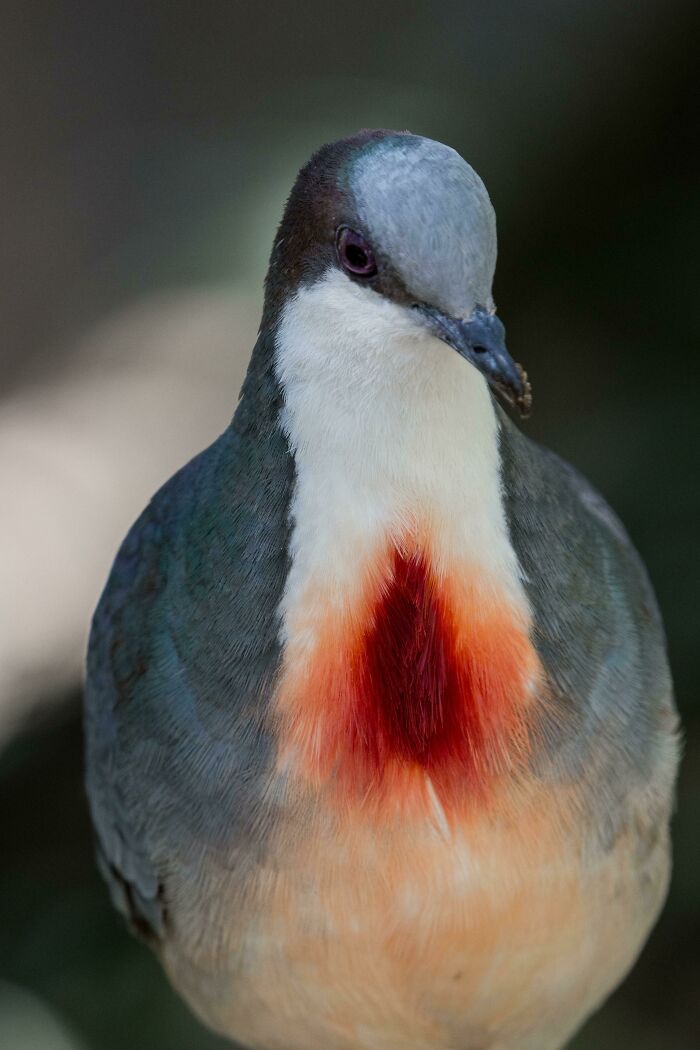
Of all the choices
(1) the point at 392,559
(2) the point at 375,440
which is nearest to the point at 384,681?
(1) the point at 392,559

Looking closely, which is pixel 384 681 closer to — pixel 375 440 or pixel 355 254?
pixel 375 440

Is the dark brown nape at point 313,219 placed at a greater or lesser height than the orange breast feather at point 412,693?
greater

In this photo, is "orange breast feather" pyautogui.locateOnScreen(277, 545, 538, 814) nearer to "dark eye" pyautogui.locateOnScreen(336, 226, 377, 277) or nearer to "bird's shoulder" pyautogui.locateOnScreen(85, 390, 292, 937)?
"bird's shoulder" pyautogui.locateOnScreen(85, 390, 292, 937)

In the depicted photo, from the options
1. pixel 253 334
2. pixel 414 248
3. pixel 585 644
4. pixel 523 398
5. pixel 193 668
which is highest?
pixel 414 248

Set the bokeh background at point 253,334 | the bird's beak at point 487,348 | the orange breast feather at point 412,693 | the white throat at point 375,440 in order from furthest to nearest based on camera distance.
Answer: the bokeh background at point 253,334 < the orange breast feather at point 412,693 < the white throat at point 375,440 < the bird's beak at point 487,348

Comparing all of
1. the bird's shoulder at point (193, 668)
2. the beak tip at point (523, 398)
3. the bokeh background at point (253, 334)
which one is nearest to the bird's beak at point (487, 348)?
the beak tip at point (523, 398)

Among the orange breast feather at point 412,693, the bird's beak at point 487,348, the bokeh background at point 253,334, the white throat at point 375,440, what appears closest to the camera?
the bird's beak at point 487,348

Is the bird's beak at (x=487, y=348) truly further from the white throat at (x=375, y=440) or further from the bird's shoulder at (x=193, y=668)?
the bird's shoulder at (x=193, y=668)
